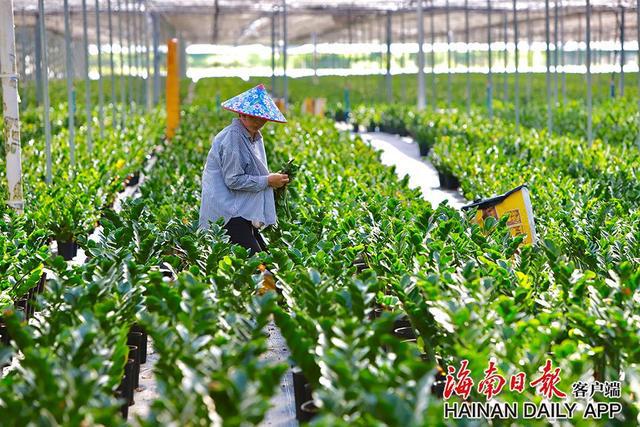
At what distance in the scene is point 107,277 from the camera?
538 cm

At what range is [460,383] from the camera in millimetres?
4344

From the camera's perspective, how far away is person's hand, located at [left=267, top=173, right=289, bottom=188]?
24.0 ft

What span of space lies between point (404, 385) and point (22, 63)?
50.6ft

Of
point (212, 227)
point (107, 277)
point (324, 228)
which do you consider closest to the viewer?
point (107, 277)

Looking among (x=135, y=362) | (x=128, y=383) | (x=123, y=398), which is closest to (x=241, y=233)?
(x=135, y=362)

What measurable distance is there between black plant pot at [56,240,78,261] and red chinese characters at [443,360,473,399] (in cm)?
539

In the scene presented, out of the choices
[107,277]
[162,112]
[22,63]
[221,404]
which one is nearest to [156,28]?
[162,112]

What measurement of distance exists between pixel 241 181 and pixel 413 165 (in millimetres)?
11508

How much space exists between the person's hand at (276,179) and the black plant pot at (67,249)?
258 cm

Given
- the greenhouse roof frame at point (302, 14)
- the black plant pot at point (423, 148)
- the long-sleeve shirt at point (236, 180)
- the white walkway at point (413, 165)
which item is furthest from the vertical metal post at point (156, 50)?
the long-sleeve shirt at point (236, 180)

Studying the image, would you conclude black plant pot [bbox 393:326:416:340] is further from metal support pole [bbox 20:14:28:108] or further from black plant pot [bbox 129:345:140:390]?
metal support pole [bbox 20:14:28:108]

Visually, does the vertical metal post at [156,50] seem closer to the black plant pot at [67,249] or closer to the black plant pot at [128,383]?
the black plant pot at [67,249]

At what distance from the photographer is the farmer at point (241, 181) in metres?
7.31

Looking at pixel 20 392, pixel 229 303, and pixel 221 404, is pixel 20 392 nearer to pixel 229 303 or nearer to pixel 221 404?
pixel 221 404
